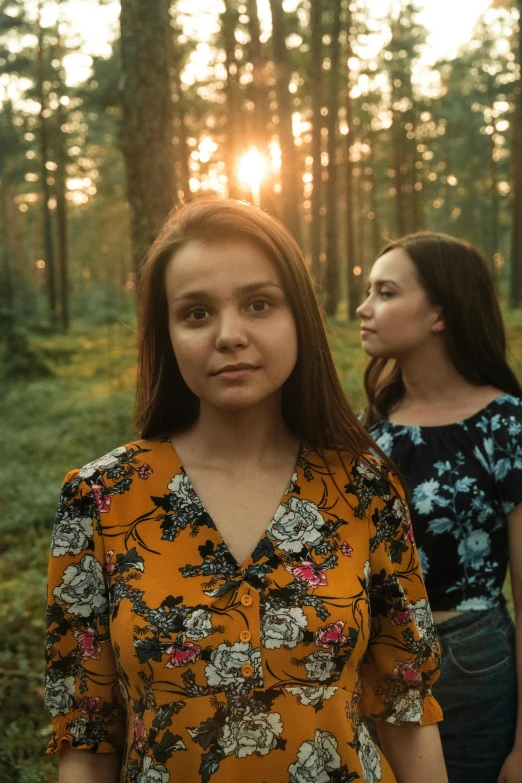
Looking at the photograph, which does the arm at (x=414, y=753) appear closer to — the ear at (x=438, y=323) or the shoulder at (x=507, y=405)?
the shoulder at (x=507, y=405)

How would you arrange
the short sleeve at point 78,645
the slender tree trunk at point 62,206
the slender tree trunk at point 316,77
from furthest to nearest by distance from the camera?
the slender tree trunk at point 62,206
the slender tree trunk at point 316,77
the short sleeve at point 78,645

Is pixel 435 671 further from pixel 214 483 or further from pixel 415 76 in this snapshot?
pixel 415 76

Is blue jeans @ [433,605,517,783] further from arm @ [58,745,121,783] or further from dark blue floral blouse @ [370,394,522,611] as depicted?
arm @ [58,745,121,783]

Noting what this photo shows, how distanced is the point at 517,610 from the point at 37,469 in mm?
7990

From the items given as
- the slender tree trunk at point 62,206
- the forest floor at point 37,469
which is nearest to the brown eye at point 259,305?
the forest floor at point 37,469

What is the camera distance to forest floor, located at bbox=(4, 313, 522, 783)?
3869 mm

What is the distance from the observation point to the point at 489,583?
7.99 ft

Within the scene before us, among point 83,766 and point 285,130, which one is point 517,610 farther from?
point 285,130

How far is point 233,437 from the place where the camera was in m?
1.91

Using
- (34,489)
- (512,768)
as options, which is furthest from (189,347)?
(34,489)

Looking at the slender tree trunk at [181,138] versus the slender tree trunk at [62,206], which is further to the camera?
the slender tree trunk at [62,206]

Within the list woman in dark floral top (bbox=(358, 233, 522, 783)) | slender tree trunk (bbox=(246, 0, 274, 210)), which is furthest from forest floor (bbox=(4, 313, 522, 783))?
slender tree trunk (bbox=(246, 0, 274, 210))

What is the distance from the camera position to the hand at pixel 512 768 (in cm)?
229

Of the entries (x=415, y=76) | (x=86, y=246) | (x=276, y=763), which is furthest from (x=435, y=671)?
(x=86, y=246)
